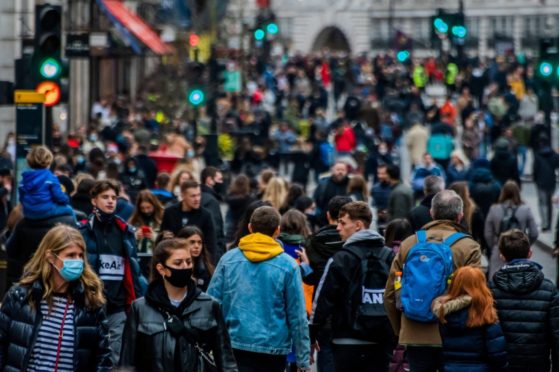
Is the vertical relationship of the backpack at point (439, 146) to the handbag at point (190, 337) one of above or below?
above

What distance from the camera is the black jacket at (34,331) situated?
877cm

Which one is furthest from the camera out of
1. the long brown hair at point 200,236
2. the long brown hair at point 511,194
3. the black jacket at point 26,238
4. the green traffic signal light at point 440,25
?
the green traffic signal light at point 440,25

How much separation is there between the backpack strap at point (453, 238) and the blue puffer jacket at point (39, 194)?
3554mm

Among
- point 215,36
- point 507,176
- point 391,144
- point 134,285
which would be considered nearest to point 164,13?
point 215,36

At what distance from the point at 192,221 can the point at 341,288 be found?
3.92m

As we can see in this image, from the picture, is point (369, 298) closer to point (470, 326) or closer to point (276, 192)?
point (470, 326)

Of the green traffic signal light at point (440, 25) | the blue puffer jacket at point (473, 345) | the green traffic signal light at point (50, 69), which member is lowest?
the blue puffer jacket at point (473, 345)

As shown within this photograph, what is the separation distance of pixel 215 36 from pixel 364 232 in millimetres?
44916

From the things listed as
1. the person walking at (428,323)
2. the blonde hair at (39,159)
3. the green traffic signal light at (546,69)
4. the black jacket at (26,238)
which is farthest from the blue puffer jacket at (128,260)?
the green traffic signal light at (546,69)

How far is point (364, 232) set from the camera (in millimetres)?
11102

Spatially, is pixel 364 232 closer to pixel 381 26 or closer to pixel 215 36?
pixel 215 36

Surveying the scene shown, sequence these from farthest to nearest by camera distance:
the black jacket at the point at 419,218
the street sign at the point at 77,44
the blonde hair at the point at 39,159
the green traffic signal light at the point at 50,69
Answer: the street sign at the point at 77,44, the green traffic signal light at the point at 50,69, the black jacket at the point at 419,218, the blonde hair at the point at 39,159

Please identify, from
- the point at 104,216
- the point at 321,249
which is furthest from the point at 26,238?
the point at 321,249

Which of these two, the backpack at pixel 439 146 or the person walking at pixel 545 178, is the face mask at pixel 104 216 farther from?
the backpack at pixel 439 146
